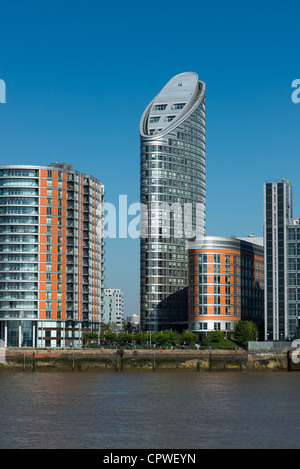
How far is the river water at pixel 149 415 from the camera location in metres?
59.0

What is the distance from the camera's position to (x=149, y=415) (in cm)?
7700

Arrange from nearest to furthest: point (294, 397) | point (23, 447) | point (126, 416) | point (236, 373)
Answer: point (23, 447), point (126, 416), point (294, 397), point (236, 373)

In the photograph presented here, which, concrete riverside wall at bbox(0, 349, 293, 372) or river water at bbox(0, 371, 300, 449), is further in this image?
concrete riverside wall at bbox(0, 349, 293, 372)

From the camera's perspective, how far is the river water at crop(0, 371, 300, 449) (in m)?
59.0

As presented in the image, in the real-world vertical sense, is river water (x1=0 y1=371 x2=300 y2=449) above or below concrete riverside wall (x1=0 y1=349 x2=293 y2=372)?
above

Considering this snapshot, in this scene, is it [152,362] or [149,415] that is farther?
[152,362]

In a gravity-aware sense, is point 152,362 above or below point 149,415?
below

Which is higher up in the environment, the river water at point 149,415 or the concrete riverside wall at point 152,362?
the river water at point 149,415

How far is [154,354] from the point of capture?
7210 inches

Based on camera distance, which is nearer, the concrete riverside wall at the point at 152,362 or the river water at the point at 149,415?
the river water at the point at 149,415
